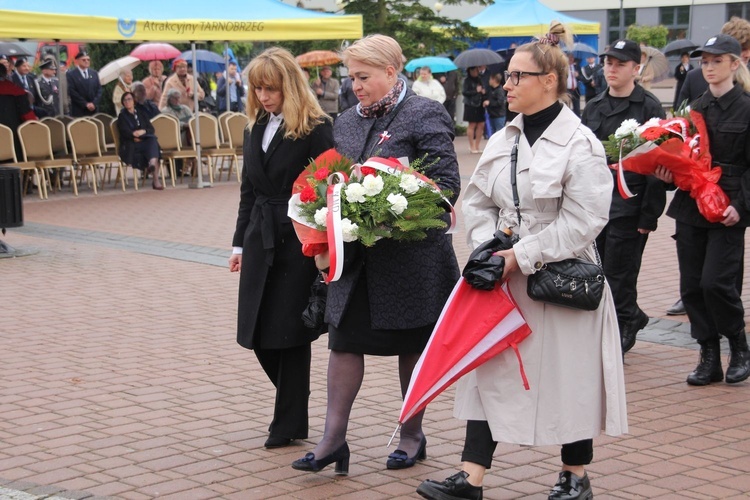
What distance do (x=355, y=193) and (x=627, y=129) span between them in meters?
2.33

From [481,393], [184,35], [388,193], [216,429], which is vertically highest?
[184,35]

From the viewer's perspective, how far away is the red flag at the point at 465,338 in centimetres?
409

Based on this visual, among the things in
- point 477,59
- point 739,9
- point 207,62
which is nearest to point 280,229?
point 477,59

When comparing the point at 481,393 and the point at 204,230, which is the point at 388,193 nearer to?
the point at 481,393

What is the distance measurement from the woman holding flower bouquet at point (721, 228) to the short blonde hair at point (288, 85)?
228 centimetres

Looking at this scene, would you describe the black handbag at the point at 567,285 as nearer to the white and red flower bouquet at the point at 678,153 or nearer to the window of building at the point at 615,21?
the white and red flower bouquet at the point at 678,153

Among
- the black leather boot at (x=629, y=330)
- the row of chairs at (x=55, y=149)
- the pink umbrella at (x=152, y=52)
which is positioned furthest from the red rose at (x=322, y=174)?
the pink umbrella at (x=152, y=52)

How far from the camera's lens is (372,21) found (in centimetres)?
2712

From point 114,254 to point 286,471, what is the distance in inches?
268

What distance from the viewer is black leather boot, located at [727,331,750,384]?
6332 mm

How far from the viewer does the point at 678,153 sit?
19.9 ft

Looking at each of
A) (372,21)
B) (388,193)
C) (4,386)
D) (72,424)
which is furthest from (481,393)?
(372,21)

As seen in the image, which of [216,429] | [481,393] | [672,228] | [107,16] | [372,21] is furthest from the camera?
[372,21]

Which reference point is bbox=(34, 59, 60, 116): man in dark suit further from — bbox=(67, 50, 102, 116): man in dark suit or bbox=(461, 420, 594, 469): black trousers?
bbox=(461, 420, 594, 469): black trousers
